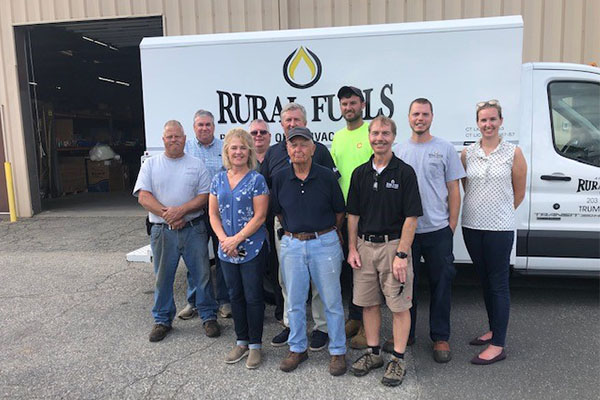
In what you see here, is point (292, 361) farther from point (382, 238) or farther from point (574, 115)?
point (574, 115)

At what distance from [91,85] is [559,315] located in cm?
1760

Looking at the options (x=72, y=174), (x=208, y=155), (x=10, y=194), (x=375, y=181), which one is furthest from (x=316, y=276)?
(x=72, y=174)

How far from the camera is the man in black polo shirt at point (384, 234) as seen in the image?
3051 millimetres

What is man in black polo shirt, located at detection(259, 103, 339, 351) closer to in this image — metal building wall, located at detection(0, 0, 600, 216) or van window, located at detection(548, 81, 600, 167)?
van window, located at detection(548, 81, 600, 167)

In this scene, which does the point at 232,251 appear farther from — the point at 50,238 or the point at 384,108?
the point at 50,238

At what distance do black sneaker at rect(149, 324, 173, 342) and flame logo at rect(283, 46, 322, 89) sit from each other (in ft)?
8.01

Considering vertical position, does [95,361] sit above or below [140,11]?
below

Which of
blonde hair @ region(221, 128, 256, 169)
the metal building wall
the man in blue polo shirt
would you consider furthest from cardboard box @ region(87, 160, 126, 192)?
blonde hair @ region(221, 128, 256, 169)

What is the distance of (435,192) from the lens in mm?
3330

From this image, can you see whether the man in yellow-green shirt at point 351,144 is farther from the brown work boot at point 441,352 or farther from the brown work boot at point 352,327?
the brown work boot at point 441,352

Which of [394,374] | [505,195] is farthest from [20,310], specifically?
[505,195]

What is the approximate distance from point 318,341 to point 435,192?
56.1 inches

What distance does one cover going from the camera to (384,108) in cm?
427

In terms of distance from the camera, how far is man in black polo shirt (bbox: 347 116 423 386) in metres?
3.05
